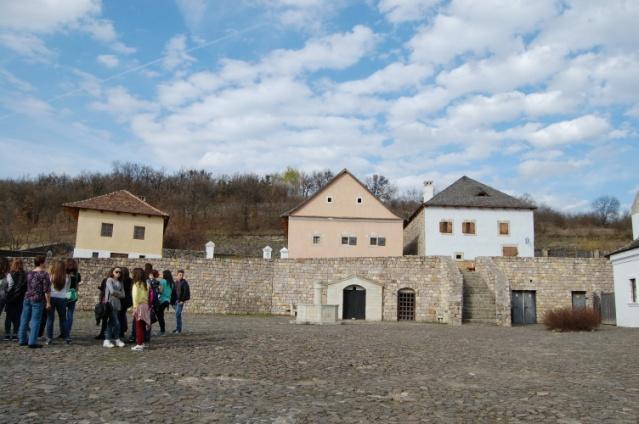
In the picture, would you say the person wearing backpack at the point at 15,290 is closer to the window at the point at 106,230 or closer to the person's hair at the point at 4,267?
the person's hair at the point at 4,267

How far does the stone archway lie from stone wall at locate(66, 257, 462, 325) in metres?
0.25

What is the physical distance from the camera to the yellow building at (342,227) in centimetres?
4041

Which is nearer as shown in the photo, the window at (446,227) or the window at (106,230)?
the window at (446,227)

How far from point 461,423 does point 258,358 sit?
4941mm

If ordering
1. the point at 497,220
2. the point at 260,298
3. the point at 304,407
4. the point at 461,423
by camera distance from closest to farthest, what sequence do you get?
the point at 461,423 < the point at 304,407 < the point at 260,298 < the point at 497,220

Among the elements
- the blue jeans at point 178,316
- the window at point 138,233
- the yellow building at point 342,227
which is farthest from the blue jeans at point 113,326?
the window at point 138,233

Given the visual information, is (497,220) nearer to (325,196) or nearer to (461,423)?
(325,196)

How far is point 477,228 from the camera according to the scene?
1599 inches

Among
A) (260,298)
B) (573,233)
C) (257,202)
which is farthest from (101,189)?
(573,233)

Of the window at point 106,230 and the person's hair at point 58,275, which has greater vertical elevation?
the window at point 106,230

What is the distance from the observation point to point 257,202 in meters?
81.9

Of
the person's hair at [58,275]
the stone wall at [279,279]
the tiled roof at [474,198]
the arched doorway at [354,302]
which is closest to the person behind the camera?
the person's hair at [58,275]

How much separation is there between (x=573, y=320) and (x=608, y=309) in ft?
25.8

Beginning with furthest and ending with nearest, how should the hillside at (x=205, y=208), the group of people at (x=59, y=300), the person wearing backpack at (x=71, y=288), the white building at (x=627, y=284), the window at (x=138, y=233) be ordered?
the hillside at (x=205, y=208)
the window at (x=138, y=233)
the white building at (x=627, y=284)
the person wearing backpack at (x=71, y=288)
the group of people at (x=59, y=300)
